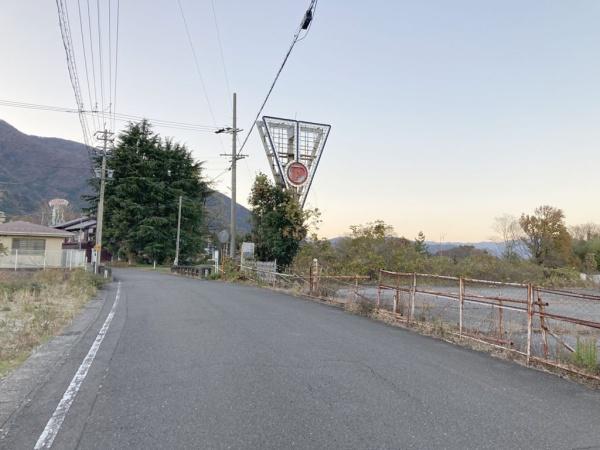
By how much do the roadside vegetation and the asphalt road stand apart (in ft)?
3.10

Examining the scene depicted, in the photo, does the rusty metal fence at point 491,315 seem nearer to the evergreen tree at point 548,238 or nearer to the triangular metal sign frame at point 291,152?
the triangular metal sign frame at point 291,152

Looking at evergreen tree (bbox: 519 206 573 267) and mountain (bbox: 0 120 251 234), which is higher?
mountain (bbox: 0 120 251 234)

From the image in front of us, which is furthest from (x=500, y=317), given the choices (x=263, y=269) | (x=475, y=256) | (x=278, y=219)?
(x=475, y=256)

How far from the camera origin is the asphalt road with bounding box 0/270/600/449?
427cm

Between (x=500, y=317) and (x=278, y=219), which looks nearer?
(x=500, y=317)

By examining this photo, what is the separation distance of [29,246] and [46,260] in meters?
5.16

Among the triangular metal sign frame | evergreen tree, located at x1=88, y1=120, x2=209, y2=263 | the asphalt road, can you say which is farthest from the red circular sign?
evergreen tree, located at x1=88, y1=120, x2=209, y2=263

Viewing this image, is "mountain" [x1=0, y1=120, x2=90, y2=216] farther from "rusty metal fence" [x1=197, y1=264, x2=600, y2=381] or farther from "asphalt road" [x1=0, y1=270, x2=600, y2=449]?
"asphalt road" [x1=0, y1=270, x2=600, y2=449]

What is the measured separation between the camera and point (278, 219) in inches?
1142

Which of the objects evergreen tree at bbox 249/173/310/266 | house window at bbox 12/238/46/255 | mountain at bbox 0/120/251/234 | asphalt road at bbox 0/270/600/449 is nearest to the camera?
asphalt road at bbox 0/270/600/449

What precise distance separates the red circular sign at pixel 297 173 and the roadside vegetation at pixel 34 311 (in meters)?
13.2

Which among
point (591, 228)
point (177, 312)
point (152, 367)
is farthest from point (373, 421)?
point (591, 228)

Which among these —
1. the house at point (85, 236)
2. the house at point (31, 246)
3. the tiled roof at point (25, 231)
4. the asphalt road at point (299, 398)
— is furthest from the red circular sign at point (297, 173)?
the house at point (85, 236)

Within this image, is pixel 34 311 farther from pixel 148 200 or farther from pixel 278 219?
pixel 148 200
